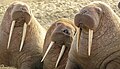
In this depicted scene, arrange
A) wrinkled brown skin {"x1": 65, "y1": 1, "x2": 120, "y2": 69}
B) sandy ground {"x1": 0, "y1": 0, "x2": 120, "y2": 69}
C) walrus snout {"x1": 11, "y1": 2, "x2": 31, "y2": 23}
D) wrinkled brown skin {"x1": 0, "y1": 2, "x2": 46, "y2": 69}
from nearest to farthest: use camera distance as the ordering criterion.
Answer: wrinkled brown skin {"x1": 65, "y1": 1, "x2": 120, "y2": 69} → walrus snout {"x1": 11, "y1": 2, "x2": 31, "y2": 23} → wrinkled brown skin {"x1": 0, "y1": 2, "x2": 46, "y2": 69} → sandy ground {"x1": 0, "y1": 0, "x2": 120, "y2": 69}

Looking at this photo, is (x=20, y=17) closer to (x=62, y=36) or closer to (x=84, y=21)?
(x=62, y=36)

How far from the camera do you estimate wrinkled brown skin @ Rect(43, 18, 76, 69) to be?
7.92 meters

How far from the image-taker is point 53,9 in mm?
14961

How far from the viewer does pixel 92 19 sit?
7.14 m

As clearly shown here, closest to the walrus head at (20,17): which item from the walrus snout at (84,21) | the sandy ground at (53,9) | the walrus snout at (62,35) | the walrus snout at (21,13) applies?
the walrus snout at (21,13)

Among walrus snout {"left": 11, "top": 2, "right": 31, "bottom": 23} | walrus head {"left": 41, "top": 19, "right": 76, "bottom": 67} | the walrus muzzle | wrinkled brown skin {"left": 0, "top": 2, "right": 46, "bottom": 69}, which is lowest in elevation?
wrinkled brown skin {"left": 0, "top": 2, "right": 46, "bottom": 69}

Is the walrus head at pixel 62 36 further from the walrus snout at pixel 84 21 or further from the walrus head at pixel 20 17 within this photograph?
the walrus snout at pixel 84 21

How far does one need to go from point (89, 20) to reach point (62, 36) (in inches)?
36.8

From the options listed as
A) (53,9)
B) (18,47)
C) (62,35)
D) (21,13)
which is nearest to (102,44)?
(62,35)

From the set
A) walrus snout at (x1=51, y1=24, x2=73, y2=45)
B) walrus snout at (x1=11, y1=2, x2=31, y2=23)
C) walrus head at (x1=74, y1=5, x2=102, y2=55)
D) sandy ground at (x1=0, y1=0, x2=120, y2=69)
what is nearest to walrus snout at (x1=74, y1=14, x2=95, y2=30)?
walrus head at (x1=74, y1=5, x2=102, y2=55)

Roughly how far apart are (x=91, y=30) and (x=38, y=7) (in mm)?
8509

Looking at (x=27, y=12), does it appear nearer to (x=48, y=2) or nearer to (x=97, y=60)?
(x=97, y=60)

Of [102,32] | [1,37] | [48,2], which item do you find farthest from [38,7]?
[102,32]

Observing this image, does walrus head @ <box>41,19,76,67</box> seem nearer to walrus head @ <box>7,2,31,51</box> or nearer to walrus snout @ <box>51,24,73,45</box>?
walrus snout @ <box>51,24,73,45</box>
